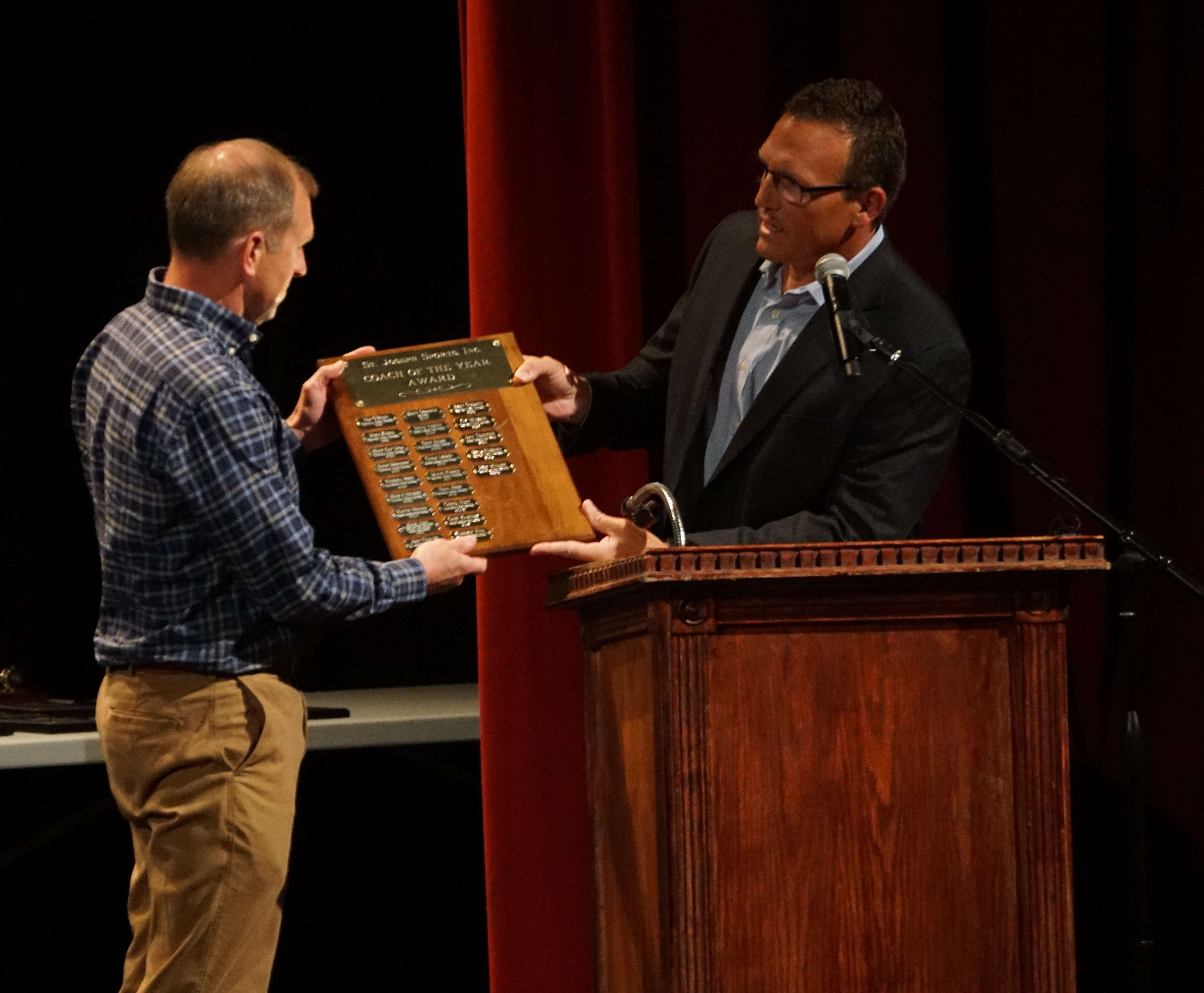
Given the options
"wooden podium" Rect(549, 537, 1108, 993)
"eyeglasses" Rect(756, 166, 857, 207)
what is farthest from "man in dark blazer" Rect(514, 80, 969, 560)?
"wooden podium" Rect(549, 537, 1108, 993)

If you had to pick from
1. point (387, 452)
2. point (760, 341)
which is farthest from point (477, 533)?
point (760, 341)

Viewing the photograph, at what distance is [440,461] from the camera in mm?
2584

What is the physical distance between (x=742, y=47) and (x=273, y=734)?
1.93 m

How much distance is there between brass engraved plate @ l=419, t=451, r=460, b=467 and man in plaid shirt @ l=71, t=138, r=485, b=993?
0.17m

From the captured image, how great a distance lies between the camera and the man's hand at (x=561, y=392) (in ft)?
9.28

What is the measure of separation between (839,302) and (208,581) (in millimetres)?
987

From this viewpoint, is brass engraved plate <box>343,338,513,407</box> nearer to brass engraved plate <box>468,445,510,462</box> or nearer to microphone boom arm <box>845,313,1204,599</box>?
brass engraved plate <box>468,445,510,462</box>

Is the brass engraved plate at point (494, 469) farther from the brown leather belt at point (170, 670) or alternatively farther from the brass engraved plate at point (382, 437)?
the brown leather belt at point (170, 670)

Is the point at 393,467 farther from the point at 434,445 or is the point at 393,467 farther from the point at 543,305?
the point at 543,305

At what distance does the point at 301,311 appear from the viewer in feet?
13.4

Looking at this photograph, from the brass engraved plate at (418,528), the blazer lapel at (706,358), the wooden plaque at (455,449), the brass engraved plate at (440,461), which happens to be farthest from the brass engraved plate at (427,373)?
the blazer lapel at (706,358)

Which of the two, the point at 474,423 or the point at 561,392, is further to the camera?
the point at 561,392

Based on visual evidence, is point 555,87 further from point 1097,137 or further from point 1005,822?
point 1005,822

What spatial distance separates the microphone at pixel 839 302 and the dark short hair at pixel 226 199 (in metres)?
0.81
